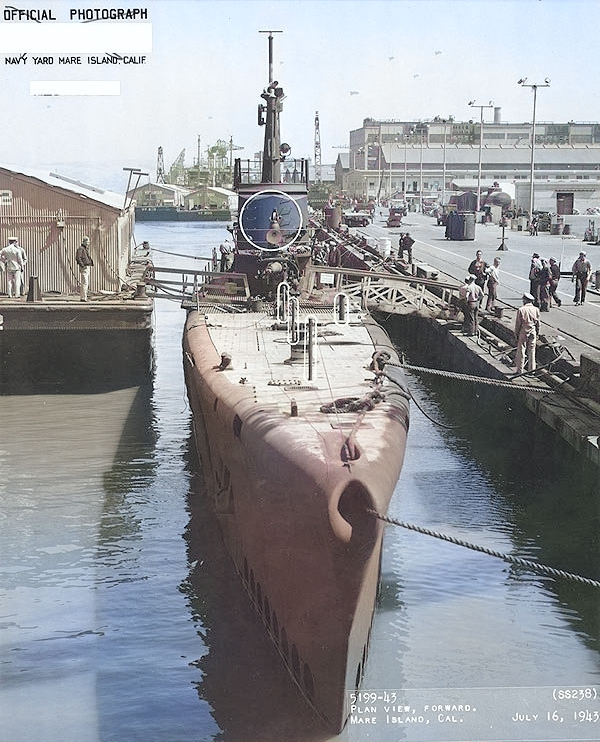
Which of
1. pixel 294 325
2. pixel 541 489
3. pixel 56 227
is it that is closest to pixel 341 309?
pixel 294 325

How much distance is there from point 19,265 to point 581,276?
1616 centimetres

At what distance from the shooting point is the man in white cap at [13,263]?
26.1m

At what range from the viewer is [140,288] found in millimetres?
26750

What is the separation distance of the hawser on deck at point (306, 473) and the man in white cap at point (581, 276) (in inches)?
539

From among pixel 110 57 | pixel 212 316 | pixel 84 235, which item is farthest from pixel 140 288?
pixel 110 57

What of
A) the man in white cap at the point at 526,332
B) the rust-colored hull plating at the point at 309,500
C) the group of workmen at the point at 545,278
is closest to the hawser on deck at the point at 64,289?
the man in white cap at the point at 526,332

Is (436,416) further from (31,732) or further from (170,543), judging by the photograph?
(31,732)

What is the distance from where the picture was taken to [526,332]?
66.7 feet

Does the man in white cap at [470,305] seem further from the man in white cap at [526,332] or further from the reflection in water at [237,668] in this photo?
the reflection in water at [237,668]

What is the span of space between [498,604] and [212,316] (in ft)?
33.3

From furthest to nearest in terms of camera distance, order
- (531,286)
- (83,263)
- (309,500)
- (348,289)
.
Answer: (531,286) → (348,289) → (83,263) → (309,500)

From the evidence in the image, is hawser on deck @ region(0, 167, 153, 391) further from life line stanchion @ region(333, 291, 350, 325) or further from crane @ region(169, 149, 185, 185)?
crane @ region(169, 149, 185, 185)

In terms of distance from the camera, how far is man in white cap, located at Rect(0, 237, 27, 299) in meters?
26.1

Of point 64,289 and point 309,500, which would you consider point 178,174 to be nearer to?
point 64,289
